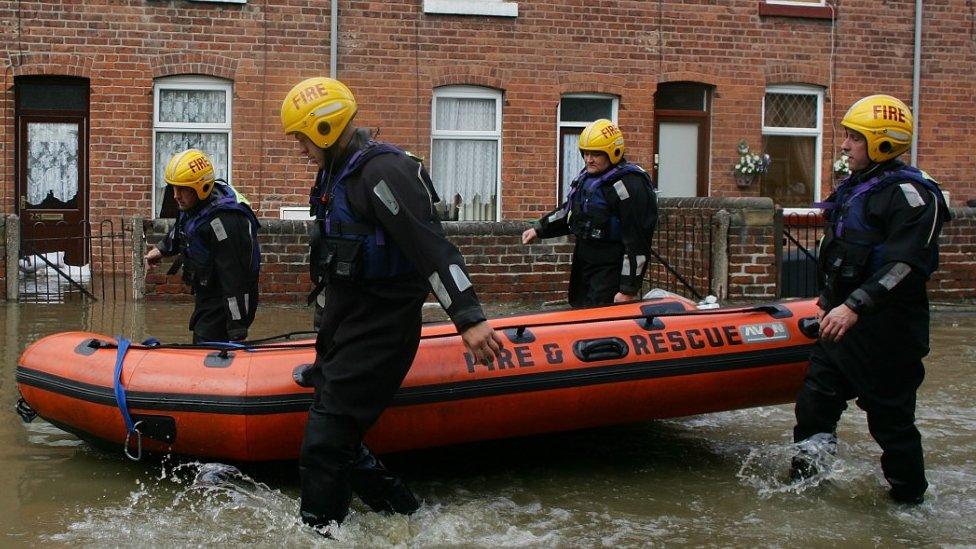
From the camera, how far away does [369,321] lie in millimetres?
5059

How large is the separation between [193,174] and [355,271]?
199cm

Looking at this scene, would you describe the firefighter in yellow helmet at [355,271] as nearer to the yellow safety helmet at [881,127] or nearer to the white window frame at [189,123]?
the yellow safety helmet at [881,127]

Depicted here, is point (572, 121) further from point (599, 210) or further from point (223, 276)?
point (223, 276)

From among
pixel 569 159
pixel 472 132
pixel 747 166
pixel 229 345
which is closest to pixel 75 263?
pixel 472 132

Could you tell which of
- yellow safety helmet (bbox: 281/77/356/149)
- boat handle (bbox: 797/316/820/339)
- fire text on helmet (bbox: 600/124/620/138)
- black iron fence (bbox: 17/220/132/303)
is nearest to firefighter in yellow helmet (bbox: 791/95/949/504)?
boat handle (bbox: 797/316/820/339)

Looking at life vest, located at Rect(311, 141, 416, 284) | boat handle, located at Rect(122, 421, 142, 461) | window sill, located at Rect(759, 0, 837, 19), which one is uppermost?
window sill, located at Rect(759, 0, 837, 19)

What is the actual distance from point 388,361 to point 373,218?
0.59 metres

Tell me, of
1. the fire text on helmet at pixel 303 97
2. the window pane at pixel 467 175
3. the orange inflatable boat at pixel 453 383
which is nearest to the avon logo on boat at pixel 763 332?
the orange inflatable boat at pixel 453 383

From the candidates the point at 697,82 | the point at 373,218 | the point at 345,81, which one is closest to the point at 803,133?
the point at 697,82

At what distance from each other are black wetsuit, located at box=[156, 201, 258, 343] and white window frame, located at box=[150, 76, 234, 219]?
932 centimetres

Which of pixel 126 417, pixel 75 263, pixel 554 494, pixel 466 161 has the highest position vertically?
pixel 466 161

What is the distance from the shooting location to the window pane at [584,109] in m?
17.1

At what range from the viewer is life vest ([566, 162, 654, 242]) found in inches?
294

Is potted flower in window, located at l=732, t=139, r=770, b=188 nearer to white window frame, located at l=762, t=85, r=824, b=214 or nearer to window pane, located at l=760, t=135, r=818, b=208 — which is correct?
window pane, located at l=760, t=135, r=818, b=208
